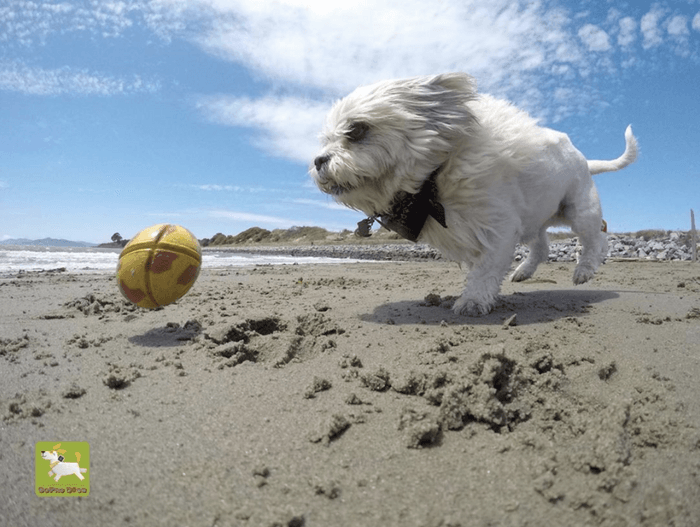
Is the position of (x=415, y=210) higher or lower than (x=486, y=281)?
higher

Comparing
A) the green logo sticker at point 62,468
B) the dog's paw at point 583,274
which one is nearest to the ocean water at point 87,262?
the dog's paw at point 583,274

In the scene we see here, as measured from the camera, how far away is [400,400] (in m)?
1.75

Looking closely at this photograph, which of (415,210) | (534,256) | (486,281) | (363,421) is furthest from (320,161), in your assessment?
(534,256)

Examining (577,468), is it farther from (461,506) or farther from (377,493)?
(377,493)

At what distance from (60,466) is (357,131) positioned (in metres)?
2.45

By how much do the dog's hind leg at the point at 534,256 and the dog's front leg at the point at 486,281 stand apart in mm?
1753

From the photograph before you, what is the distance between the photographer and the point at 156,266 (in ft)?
10.00

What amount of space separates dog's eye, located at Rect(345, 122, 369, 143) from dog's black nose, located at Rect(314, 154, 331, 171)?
0.20 m

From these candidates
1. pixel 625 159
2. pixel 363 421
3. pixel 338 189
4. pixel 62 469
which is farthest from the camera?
pixel 625 159

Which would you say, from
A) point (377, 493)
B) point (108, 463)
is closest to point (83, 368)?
point (108, 463)

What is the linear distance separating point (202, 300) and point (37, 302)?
1594 millimetres

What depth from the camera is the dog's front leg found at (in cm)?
326

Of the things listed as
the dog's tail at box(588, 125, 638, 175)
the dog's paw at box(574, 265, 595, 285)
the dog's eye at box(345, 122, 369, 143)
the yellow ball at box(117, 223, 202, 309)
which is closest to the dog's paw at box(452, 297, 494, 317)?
the dog's eye at box(345, 122, 369, 143)

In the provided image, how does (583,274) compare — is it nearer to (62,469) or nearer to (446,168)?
(446,168)
